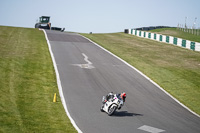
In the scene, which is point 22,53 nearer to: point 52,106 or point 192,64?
point 52,106

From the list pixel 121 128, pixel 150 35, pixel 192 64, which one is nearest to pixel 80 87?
pixel 121 128

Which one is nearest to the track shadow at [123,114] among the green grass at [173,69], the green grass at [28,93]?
the green grass at [28,93]

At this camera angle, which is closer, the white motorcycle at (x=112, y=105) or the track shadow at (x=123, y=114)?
the white motorcycle at (x=112, y=105)

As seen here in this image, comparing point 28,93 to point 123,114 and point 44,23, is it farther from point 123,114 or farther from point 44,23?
point 44,23

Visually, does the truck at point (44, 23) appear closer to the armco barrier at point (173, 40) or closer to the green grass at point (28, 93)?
the armco barrier at point (173, 40)

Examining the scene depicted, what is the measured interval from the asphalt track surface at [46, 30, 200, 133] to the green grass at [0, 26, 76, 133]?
956 millimetres

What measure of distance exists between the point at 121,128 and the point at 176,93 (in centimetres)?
947

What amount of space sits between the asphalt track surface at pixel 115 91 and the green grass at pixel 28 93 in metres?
0.96

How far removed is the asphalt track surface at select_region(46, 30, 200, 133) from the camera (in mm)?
13852

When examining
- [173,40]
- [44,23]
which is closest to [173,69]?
[173,40]

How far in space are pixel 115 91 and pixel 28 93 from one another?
601cm

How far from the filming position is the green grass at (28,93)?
12.7 m

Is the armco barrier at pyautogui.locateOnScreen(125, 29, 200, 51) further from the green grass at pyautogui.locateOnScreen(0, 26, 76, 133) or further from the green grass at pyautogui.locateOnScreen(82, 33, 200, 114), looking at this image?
the green grass at pyautogui.locateOnScreen(0, 26, 76, 133)

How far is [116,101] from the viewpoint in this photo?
48.6 ft
